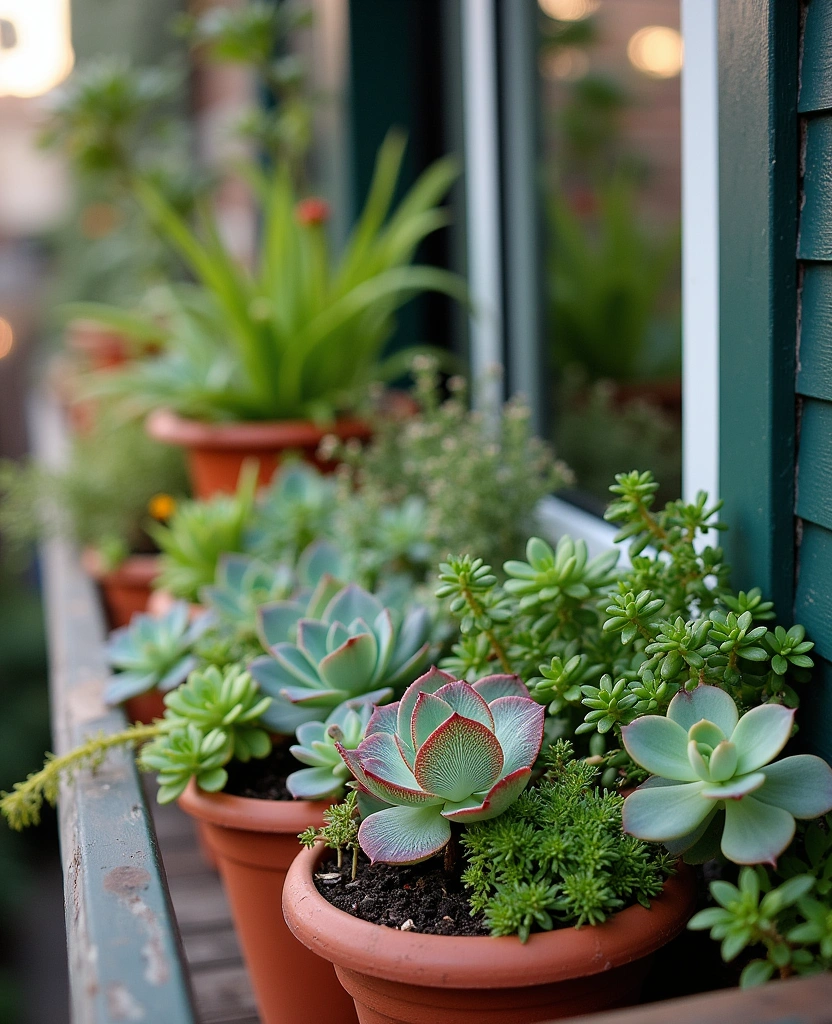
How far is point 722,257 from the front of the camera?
3.34ft

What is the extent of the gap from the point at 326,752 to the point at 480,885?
22cm

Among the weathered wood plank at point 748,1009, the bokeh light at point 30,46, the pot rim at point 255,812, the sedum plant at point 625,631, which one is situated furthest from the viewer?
the bokeh light at point 30,46

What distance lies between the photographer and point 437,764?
796 millimetres

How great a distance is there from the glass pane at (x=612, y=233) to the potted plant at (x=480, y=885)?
28.3 inches

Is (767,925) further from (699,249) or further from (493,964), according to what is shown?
(699,249)

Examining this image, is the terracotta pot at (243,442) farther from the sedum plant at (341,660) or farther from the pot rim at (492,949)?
the pot rim at (492,949)

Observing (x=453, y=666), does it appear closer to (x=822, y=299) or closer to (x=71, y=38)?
(x=822, y=299)

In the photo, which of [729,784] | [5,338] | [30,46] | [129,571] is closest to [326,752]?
[729,784]

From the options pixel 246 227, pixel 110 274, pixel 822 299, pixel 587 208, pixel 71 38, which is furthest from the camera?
pixel 71 38

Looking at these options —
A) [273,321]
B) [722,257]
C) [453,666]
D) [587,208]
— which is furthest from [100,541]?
[722,257]

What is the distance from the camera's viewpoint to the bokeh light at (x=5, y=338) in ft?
22.5

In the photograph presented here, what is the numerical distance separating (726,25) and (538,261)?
36.4 inches

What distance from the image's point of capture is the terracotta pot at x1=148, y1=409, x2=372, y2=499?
6.04ft

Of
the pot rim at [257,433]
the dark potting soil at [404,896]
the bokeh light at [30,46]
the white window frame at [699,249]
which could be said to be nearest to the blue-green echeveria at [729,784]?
the dark potting soil at [404,896]
